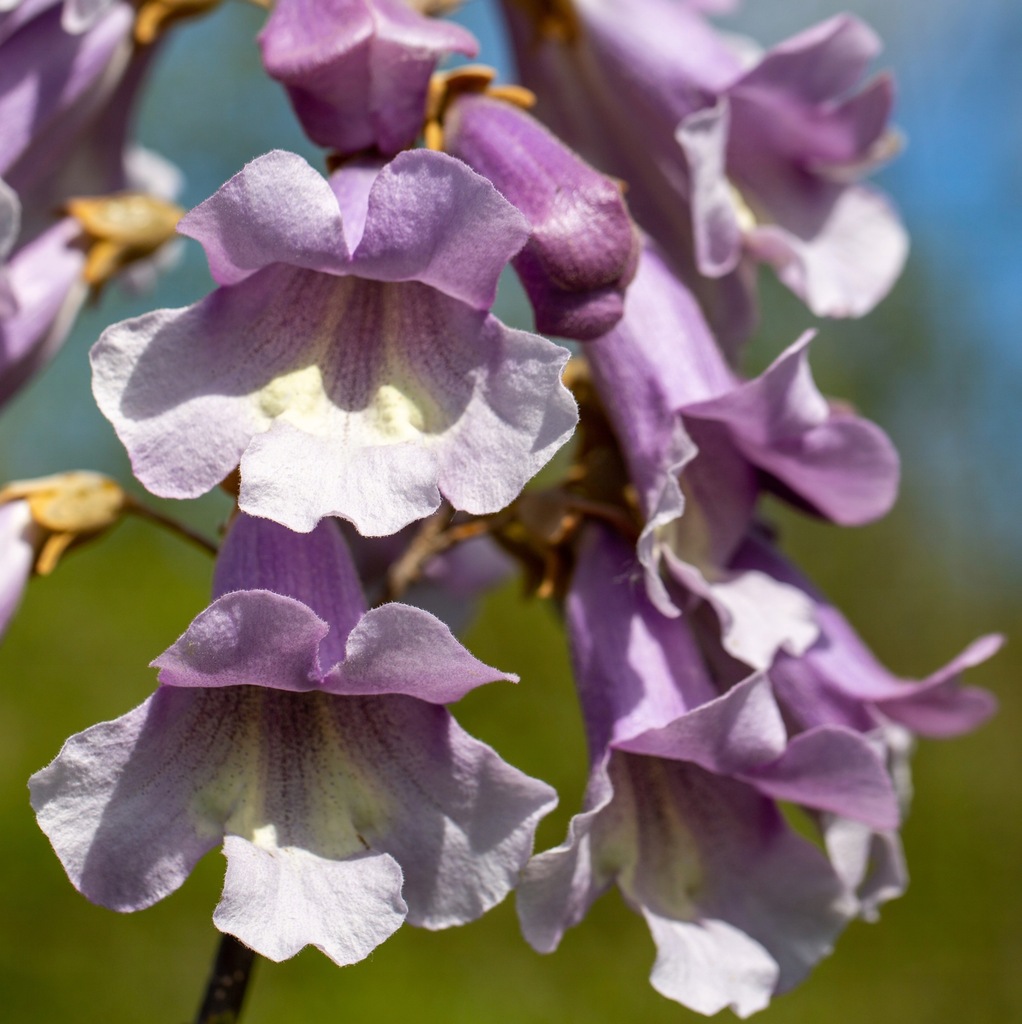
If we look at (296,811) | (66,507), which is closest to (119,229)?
(66,507)

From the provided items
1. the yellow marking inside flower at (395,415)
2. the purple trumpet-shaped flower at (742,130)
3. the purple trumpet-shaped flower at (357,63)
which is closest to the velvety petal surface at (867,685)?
the purple trumpet-shaped flower at (742,130)

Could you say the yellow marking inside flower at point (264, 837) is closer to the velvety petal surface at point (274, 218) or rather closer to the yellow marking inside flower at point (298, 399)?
the yellow marking inside flower at point (298, 399)

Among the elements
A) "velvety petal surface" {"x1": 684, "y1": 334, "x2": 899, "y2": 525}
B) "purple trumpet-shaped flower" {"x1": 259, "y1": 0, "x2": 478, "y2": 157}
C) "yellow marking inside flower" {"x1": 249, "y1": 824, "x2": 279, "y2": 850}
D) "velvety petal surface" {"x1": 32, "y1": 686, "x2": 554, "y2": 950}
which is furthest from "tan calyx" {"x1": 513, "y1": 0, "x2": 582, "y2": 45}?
"yellow marking inside flower" {"x1": 249, "y1": 824, "x2": 279, "y2": 850}

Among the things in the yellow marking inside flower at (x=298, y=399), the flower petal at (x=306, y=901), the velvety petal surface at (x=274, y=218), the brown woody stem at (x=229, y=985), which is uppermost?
the velvety petal surface at (x=274, y=218)

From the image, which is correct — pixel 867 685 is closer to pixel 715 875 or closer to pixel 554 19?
pixel 715 875

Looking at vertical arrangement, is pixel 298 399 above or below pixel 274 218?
below

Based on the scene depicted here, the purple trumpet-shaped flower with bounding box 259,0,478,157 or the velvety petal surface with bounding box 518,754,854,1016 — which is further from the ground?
the purple trumpet-shaped flower with bounding box 259,0,478,157

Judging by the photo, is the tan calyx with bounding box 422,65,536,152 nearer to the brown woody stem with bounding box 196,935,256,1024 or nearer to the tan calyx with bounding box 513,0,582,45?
the tan calyx with bounding box 513,0,582,45

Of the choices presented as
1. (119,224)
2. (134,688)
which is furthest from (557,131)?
(134,688)
